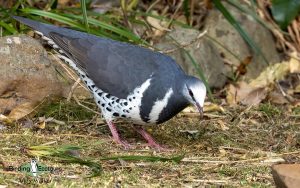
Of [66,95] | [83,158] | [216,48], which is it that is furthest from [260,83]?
[83,158]

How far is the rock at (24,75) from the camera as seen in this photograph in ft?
17.5

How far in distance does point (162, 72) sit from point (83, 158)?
865 mm

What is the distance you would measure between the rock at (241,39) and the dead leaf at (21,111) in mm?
2756

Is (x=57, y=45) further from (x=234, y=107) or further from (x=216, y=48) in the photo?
(x=216, y=48)

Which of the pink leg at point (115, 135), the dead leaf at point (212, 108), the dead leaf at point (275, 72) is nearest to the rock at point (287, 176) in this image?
the pink leg at point (115, 135)

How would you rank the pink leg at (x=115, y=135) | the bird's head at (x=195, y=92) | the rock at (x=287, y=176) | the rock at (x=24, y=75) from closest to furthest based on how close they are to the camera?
the rock at (x=287, y=176) → the bird's head at (x=195, y=92) → the pink leg at (x=115, y=135) → the rock at (x=24, y=75)

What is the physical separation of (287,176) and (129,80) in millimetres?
1663

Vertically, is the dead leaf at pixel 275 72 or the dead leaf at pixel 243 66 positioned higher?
the dead leaf at pixel 243 66

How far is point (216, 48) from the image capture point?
750 cm

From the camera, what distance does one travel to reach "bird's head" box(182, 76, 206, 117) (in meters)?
4.76

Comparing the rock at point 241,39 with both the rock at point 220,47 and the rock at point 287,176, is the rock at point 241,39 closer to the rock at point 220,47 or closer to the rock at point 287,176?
the rock at point 220,47

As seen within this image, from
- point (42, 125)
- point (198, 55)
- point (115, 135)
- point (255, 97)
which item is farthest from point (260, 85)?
point (42, 125)

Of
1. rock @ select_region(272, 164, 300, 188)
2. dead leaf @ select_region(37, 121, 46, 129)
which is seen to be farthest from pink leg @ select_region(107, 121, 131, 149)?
rock @ select_region(272, 164, 300, 188)

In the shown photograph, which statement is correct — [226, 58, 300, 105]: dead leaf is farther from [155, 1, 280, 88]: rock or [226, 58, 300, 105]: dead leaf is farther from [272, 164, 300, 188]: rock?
[272, 164, 300, 188]: rock
